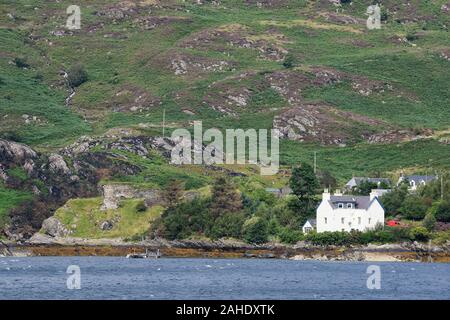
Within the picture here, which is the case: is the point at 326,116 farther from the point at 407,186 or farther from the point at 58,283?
the point at 58,283

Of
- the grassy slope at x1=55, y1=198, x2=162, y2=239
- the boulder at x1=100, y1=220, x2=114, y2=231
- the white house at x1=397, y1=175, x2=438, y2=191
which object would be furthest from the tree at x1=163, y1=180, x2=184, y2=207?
the white house at x1=397, y1=175, x2=438, y2=191

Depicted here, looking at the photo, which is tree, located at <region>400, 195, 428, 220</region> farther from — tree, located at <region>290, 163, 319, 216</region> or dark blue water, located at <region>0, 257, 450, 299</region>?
dark blue water, located at <region>0, 257, 450, 299</region>

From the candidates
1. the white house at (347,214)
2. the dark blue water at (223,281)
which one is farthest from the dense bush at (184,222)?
the dark blue water at (223,281)

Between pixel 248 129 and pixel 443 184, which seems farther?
pixel 248 129

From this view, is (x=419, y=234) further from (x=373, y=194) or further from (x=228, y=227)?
(x=228, y=227)
